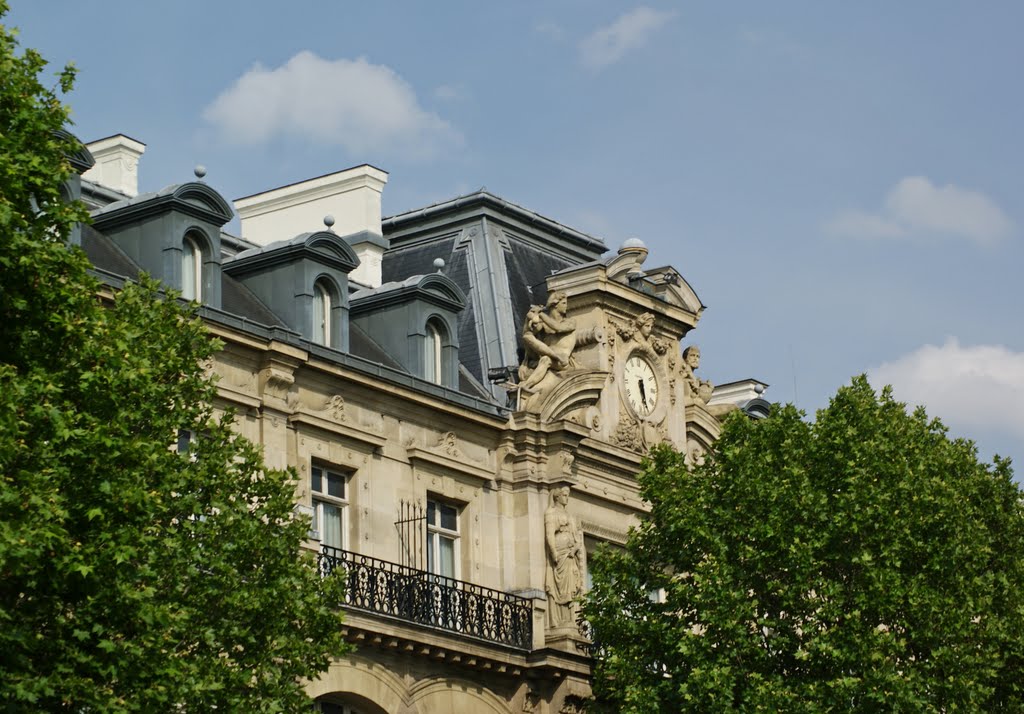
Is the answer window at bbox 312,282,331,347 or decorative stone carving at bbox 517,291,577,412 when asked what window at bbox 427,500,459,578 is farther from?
window at bbox 312,282,331,347

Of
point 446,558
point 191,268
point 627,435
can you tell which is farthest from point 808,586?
point 191,268

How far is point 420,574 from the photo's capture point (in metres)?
39.0

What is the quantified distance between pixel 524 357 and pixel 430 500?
4.21 meters

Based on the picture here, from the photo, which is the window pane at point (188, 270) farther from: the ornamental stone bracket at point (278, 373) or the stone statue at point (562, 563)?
the stone statue at point (562, 563)

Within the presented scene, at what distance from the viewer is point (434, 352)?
41500 mm

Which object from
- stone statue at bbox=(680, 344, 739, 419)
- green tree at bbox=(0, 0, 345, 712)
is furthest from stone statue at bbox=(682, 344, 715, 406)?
green tree at bbox=(0, 0, 345, 712)

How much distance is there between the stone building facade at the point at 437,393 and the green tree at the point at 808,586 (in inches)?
79.2

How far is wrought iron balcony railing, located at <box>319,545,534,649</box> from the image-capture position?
37688 millimetres

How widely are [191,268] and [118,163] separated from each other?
6079mm

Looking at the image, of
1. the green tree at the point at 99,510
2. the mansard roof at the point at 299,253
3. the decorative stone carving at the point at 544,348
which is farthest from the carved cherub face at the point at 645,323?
the green tree at the point at 99,510

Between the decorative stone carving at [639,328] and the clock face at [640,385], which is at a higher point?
the decorative stone carving at [639,328]

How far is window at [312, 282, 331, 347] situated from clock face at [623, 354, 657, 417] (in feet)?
21.8

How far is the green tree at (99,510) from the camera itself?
25297 millimetres

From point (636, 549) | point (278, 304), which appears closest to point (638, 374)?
point (636, 549)
